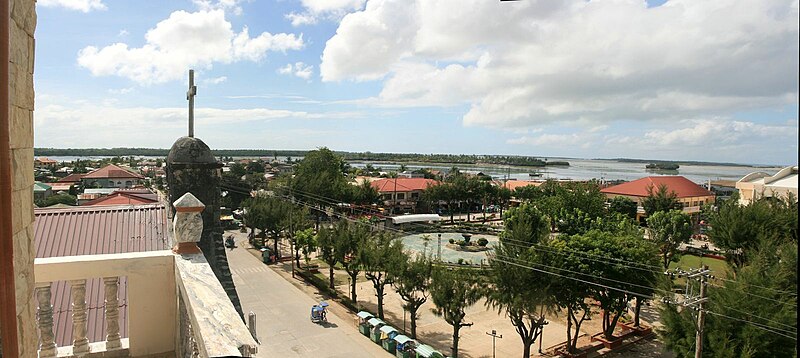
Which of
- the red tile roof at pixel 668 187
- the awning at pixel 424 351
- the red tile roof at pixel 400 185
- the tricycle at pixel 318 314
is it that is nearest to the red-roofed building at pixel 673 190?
the red tile roof at pixel 668 187

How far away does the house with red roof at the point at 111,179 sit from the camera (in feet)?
199

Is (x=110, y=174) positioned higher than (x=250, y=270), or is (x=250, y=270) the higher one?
(x=110, y=174)

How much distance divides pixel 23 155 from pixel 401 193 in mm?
51428

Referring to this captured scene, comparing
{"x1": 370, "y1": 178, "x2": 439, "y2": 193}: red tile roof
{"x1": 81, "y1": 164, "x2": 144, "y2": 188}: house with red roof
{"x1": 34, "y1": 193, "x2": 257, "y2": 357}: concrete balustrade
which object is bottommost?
{"x1": 81, "y1": 164, "x2": 144, "y2": 188}: house with red roof

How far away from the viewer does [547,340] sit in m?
17.2

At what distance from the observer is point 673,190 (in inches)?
1837

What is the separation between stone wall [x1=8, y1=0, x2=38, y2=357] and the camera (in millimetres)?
2268

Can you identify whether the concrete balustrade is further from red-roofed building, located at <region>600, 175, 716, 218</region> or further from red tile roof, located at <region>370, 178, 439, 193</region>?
red-roofed building, located at <region>600, 175, 716, 218</region>

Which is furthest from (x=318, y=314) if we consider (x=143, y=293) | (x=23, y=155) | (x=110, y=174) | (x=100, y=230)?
(x=110, y=174)

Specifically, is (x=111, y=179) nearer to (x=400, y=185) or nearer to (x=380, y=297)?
(x=400, y=185)

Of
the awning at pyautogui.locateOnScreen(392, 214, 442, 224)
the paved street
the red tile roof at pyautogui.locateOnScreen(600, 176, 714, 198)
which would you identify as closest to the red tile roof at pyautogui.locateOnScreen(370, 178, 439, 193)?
the awning at pyautogui.locateOnScreen(392, 214, 442, 224)

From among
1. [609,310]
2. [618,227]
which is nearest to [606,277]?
[609,310]

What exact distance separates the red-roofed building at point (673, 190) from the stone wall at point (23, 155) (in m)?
49.7

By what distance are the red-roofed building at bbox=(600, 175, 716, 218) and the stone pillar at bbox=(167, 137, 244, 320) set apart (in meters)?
46.1
